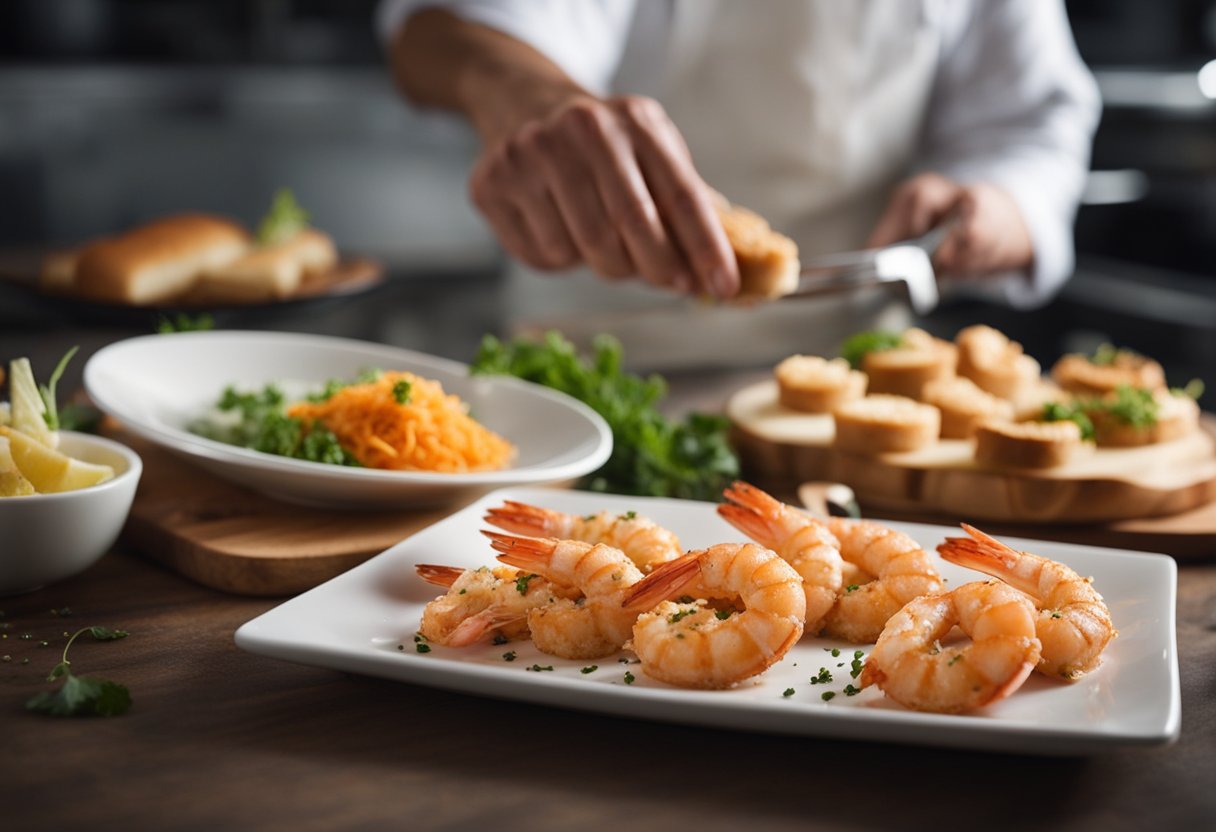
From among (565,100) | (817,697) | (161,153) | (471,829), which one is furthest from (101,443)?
(161,153)

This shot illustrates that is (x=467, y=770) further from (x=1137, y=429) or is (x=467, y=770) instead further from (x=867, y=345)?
(x=867, y=345)

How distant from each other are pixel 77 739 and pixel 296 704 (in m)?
0.19

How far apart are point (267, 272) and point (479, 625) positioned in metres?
2.01

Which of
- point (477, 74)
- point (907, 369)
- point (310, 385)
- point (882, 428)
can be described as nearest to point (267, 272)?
point (477, 74)

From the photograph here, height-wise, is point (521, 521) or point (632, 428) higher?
point (521, 521)

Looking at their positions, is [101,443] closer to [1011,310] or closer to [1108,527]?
[1108,527]

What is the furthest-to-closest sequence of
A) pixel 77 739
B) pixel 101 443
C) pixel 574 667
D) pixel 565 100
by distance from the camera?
pixel 565 100
pixel 101 443
pixel 574 667
pixel 77 739

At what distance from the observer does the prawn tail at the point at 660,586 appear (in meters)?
1.26

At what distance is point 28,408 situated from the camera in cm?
151

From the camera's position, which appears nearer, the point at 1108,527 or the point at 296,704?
the point at 296,704

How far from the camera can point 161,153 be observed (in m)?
5.68

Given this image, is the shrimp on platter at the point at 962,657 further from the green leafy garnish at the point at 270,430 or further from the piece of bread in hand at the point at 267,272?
the piece of bread in hand at the point at 267,272

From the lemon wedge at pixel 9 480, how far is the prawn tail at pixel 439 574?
43cm

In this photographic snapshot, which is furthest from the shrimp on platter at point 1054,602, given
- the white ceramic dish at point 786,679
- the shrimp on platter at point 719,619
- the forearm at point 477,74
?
the forearm at point 477,74
